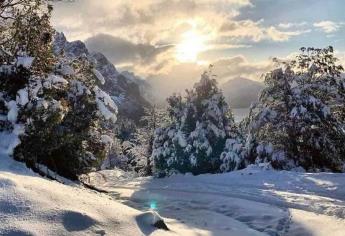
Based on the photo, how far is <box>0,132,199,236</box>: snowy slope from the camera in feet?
20.5

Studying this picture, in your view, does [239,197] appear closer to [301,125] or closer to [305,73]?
[301,125]

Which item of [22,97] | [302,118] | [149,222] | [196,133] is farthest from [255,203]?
[196,133]

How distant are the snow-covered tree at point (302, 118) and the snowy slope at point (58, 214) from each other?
19018 millimetres

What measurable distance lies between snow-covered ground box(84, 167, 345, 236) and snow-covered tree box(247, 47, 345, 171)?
8092 millimetres

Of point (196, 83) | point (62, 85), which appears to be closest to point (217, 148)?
point (196, 83)

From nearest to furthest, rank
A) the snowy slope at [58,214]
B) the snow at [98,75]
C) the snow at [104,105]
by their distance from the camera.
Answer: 1. the snowy slope at [58,214]
2. the snow at [104,105]
3. the snow at [98,75]

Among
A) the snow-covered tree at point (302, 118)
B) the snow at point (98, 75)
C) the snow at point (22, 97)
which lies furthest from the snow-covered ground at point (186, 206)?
the snow-covered tree at point (302, 118)

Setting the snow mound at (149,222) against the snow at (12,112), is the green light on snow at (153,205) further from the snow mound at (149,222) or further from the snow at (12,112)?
the snow mound at (149,222)

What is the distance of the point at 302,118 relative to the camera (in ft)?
85.7

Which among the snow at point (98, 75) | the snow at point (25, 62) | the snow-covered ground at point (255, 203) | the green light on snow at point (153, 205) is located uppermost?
the snow at point (98, 75)

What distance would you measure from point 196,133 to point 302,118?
27.1 feet

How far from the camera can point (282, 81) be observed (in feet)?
88.9

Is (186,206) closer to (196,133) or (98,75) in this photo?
(98,75)

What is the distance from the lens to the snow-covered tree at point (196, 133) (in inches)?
1262
